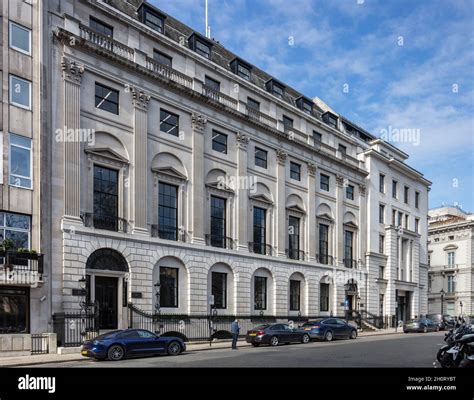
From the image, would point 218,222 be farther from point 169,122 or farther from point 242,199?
point 169,122

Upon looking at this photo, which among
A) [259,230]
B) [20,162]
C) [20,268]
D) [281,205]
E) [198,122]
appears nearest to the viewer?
[20,268]

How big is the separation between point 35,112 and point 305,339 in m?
20.2

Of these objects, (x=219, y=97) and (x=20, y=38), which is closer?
(x=20, y=38)

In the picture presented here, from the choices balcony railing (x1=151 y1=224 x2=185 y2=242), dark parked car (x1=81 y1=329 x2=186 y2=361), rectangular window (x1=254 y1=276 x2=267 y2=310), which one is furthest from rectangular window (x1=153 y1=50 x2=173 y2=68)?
dark parked car (x1=81 y1=329 x2=186 y2=361)

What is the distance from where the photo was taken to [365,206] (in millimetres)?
51281

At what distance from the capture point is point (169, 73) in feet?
105

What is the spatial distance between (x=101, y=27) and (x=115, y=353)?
66.1 feet

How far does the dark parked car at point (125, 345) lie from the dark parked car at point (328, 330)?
474 inches

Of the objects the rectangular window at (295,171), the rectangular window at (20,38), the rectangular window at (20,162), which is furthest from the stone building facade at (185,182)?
the rectangular window at (20,38)

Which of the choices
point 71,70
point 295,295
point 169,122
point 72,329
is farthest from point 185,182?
point 295,295

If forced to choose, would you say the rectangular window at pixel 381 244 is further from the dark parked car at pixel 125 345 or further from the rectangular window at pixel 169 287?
the dark parked car at pixel 125 345

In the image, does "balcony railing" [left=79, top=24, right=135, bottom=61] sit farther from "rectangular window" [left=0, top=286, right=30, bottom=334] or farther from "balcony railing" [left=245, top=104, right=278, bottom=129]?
"rectangular window" [left=0, top=286, right=30, bottom=334]
